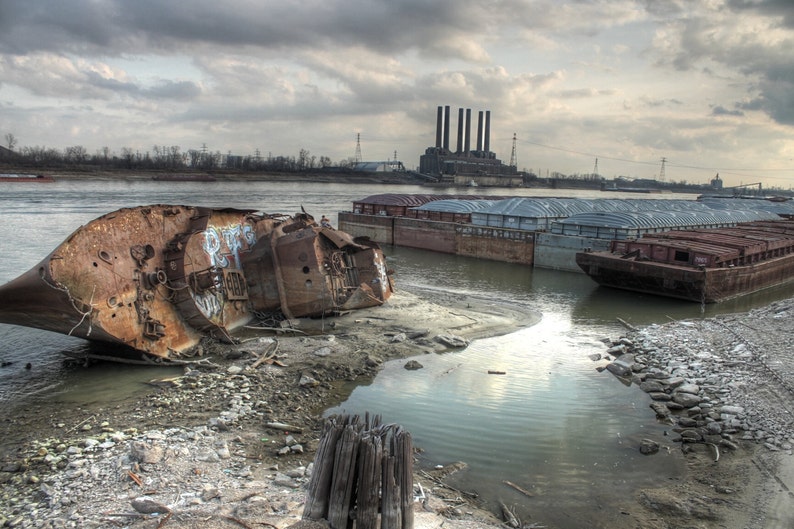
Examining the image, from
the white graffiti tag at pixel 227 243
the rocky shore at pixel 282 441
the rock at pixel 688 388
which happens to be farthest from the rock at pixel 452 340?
the white graffiti tag at pixel 227 243

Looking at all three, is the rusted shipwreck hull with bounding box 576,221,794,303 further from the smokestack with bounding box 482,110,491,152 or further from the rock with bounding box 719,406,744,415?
the smokestack with bounding box 482,110,491,152

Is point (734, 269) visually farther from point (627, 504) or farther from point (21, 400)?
point (21, 400)

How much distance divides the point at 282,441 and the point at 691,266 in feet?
65.4

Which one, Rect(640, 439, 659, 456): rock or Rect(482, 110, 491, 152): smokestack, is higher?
Rect(482, 110, 491, 152): smokestack

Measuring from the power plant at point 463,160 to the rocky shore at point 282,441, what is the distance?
137m

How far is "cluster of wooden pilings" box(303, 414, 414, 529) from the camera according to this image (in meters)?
5.17

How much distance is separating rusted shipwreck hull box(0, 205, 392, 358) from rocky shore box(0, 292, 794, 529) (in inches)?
47.6

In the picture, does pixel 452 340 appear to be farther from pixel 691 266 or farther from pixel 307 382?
pixel 691 266

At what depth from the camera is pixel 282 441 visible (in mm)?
8773

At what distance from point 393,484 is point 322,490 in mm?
712

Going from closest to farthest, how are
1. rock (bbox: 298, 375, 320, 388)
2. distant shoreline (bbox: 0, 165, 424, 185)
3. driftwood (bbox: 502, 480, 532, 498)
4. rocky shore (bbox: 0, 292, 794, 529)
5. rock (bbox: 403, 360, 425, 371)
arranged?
rocky shore (bbox: 0, 292, 794, 529)
driftwood (bbox: 502, 480, 532, 498)
rock (bbox: 298, 375, 320, 388)
rock (bbox: 403, 360, 425, 371)
distant shoreline (bbox: 0, 165, 424, 185)

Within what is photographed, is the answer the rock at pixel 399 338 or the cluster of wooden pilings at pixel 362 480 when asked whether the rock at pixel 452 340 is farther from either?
the cluster of wooden pilings at pixel 362 480

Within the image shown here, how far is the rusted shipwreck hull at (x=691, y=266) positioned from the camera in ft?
72.6

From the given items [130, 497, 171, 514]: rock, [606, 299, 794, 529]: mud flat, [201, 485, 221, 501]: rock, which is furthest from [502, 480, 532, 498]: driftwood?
[130, 497, 171, 514]: rock
